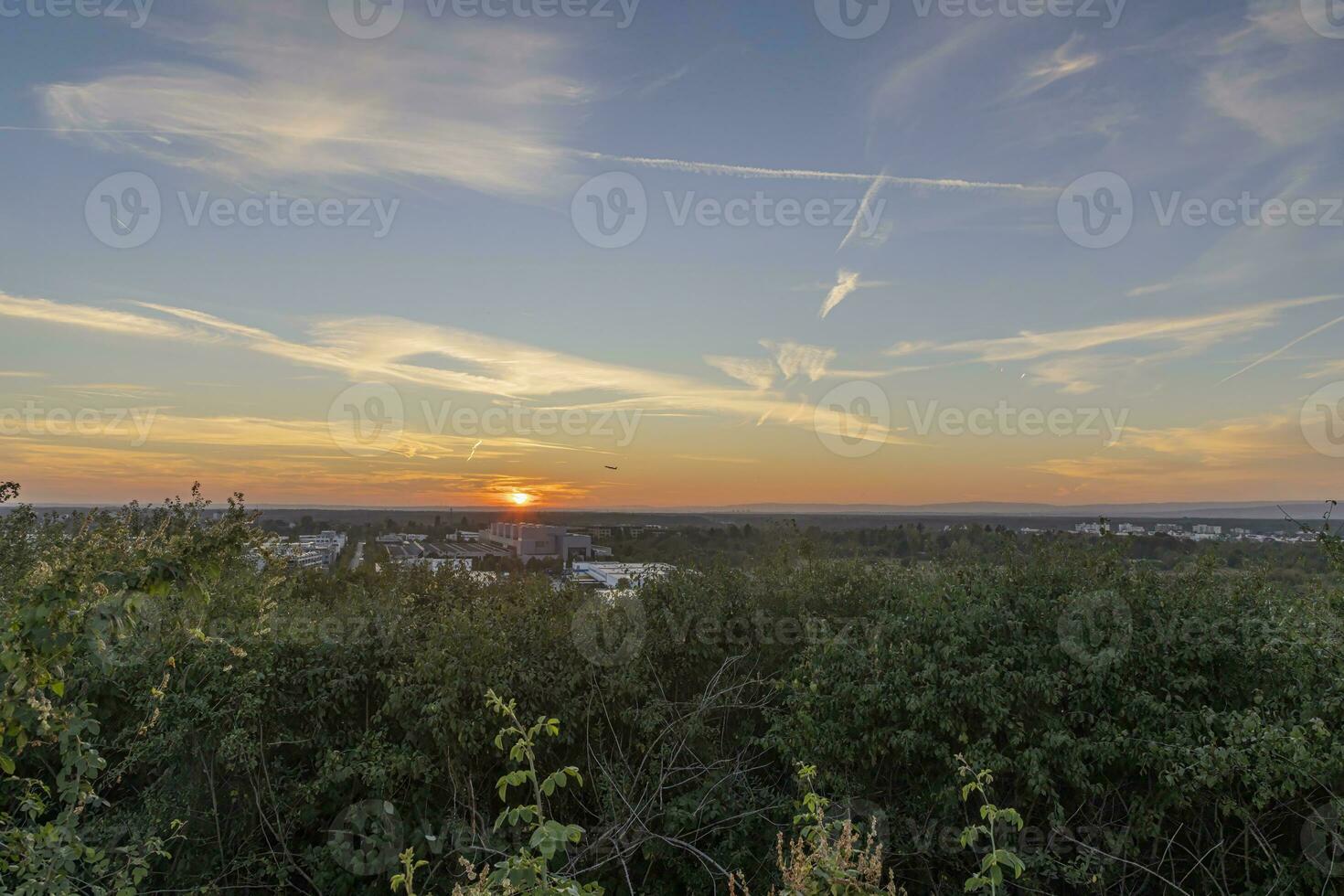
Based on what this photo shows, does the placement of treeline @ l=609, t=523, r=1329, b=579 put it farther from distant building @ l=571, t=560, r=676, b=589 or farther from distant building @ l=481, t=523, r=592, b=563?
distant building @ l=481, t=523, r=592, b=563

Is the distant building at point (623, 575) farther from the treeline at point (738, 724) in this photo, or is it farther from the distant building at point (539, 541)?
the distant building at point (539, 541)

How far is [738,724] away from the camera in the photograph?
6566mm

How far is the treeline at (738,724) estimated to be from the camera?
16.2 ft

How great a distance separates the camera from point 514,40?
786cm

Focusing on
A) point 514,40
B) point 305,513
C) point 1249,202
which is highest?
point 514,40

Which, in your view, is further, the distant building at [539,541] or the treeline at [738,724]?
Result: the distant building at [539,541]

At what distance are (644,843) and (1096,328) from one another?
293 inches

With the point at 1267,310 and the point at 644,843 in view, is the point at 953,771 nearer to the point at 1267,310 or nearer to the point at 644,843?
the point at 644,843

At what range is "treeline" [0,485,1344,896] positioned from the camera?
194 inches

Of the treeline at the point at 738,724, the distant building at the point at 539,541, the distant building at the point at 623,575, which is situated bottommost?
the treeline at the point at 738,724

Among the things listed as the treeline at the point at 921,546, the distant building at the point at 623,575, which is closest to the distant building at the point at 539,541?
the treeline at the point at 921,546

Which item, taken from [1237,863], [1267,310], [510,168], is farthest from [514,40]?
[1237,863]

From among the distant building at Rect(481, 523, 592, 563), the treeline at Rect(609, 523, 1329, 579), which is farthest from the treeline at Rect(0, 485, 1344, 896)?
the distant building at Rect(481, 523, 592, 563)

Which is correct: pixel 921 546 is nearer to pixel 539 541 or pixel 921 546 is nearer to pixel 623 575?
pixel 623 575
